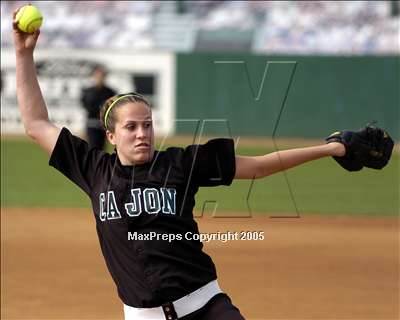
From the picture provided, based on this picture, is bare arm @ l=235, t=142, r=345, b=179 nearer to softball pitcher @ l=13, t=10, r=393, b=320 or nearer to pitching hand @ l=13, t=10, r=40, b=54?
softball pitcher @ l=13, t=10, r=393, b=320

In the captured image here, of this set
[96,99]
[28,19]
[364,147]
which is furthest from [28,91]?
[96,99]

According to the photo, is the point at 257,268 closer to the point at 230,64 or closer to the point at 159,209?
the point at 159,209

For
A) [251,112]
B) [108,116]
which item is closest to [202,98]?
[251,112]

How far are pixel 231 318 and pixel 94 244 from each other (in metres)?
7.03

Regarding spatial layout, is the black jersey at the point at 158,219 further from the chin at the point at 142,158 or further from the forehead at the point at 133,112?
the forehead at the point at 133,112

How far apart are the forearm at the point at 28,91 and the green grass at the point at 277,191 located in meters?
7.28

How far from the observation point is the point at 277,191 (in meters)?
16.0

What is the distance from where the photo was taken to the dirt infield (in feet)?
23.2

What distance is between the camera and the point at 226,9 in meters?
30.7

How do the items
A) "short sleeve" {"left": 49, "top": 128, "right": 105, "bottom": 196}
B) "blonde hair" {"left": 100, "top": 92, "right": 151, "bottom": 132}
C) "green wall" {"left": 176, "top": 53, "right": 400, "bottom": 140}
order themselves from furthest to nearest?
"green wall" {"left": 176, "top": 53, "right": 400, "bottom": 140}, "short sleeve" {"left": 49, "top": 128, "right": 105, "bottom": 196}, "blonde hair" {"left": 100, "top": 92, "right": 151, "bottom": 132}

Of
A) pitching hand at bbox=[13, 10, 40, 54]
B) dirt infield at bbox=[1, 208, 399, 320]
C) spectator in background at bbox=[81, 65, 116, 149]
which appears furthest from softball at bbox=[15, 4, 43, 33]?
spectator in background at bbox=[81, 65, 116, 149]

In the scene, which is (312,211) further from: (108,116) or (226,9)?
(226,9)

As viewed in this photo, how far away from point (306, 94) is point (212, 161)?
907 inches

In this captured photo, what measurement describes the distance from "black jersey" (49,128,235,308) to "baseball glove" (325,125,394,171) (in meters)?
0.45
